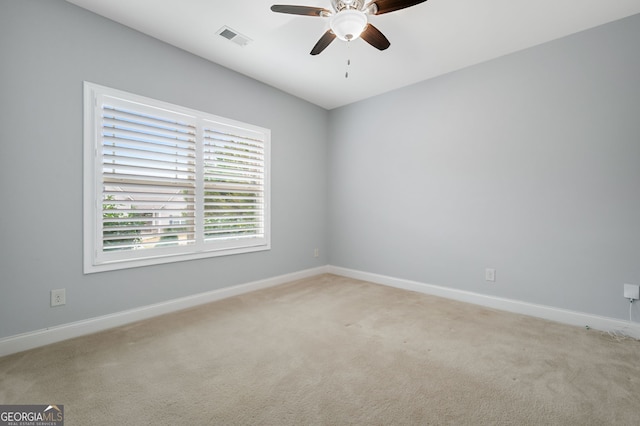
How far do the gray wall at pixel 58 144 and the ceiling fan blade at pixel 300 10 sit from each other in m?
1.58

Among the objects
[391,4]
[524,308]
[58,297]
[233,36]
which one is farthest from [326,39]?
[524,308]

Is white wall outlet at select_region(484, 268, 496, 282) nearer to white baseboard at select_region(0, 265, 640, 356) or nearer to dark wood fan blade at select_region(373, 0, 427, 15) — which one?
white baseboard at select_region(0, 265, 640, 356)

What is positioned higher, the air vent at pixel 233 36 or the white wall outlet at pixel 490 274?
the air vent at pixel 233 36

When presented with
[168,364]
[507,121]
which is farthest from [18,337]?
[507,121]

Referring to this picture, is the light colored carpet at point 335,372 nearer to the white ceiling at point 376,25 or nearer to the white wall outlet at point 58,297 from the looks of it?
the white wall outlet at point 58,297

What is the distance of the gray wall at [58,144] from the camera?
79.8 inches

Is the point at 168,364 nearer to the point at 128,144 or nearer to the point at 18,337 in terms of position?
the point at 18,337

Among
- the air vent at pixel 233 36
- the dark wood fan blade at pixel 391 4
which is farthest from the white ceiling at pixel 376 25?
the dark wood fan blade at pixel 391 4

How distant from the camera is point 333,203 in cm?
464

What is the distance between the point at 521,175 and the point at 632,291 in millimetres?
1324

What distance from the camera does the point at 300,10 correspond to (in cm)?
193

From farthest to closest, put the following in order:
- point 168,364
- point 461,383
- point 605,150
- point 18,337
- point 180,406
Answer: point 605,150, point 18,337, point 168,364, point 461,383, point 180,406

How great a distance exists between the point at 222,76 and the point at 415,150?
8.57 feet

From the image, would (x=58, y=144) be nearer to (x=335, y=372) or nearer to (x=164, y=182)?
(x=164, y=182)
